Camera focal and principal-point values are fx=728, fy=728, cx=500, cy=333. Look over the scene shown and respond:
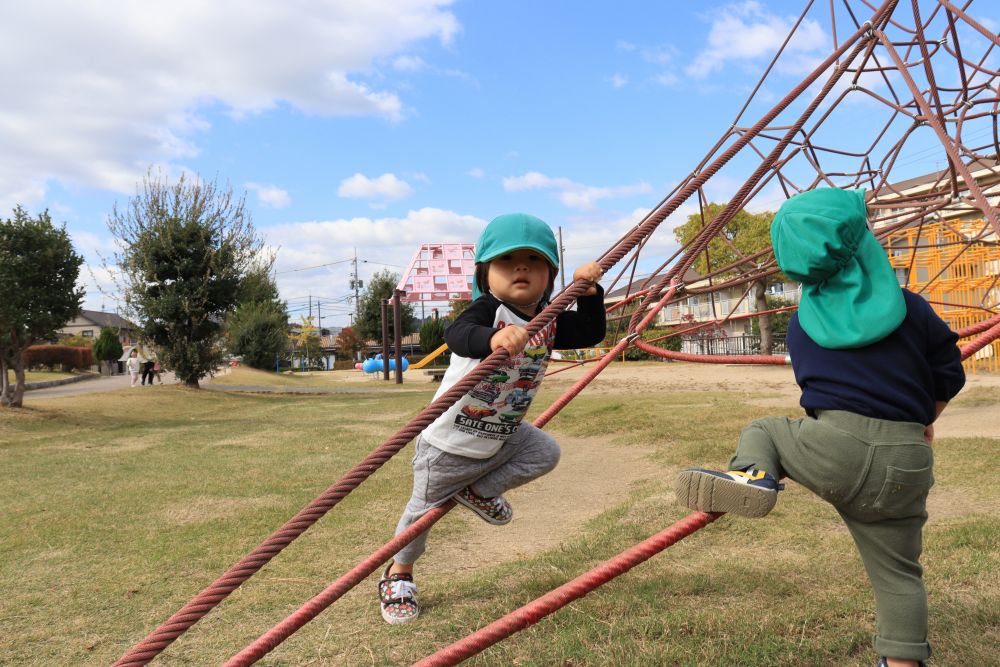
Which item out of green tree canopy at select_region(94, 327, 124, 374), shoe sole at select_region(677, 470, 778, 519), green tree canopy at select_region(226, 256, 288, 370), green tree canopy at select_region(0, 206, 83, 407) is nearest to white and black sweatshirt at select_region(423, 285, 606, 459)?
shoe sole at select_region(677, 470, 778, 519)

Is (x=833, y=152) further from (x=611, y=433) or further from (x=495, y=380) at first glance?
(x=495, y=380)

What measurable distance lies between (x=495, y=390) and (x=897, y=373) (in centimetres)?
117

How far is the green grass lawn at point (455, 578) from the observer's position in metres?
2.29

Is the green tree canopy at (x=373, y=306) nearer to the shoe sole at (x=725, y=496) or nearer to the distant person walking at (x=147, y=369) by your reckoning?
the distant person walking at (x=147, y=369)

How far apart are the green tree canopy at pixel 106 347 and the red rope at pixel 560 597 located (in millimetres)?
40523

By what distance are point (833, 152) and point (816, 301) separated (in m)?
4.37

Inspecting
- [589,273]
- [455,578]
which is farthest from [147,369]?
[589,273]

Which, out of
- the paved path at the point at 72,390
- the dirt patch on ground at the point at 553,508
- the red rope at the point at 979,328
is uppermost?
the red rope at the point at 979,328

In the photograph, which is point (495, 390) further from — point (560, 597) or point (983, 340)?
point (983, 340)

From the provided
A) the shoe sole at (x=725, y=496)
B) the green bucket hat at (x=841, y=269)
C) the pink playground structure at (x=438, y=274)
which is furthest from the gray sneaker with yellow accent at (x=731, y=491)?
the pink playground structure at (x=438, y=274)

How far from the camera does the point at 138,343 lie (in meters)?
18.7

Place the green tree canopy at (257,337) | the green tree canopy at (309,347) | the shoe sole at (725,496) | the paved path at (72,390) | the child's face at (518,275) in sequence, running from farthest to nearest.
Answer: the green tree canopy at (309,347) → the green tree canopy at (257,337) → the paved path at (72,390) → the child's face at (518,275) → the shoe sole at (725,496)

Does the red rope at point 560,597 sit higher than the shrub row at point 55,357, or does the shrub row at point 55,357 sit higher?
the shrub row at point 55,357

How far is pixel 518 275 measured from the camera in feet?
7.48
